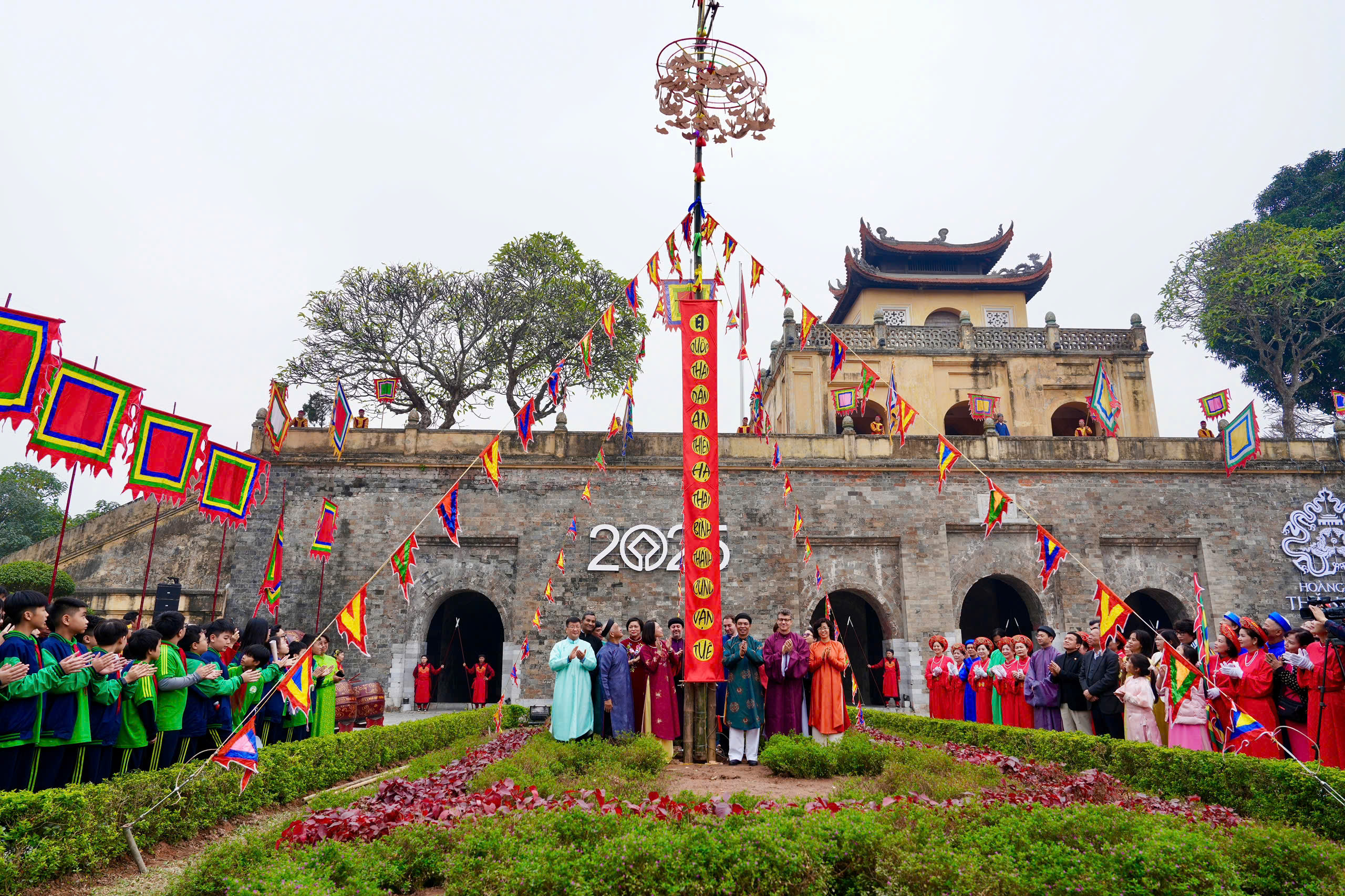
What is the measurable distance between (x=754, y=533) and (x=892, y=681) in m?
4.21

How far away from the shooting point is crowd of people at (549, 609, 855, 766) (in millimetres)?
9219

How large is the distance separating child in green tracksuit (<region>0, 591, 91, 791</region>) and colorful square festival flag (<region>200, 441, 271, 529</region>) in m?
4.78

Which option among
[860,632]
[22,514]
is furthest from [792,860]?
[22,514]

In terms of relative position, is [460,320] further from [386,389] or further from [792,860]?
[792,860]

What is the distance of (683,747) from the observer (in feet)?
30.5

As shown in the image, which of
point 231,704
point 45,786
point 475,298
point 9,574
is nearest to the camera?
point 45,786

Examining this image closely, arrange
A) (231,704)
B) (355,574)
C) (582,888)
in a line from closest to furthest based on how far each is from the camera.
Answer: (582,888), (231,704), (355,574)

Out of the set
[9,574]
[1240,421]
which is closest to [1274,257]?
[1240,421]

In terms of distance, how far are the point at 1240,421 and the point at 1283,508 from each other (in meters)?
2.25

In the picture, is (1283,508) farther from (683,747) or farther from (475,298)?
(475,298)

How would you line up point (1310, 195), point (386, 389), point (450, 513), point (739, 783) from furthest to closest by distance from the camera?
point (1310, 195)
point (386, 389)
point (450, 513)
point (739, 783)

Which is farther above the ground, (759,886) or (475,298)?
(475,298)

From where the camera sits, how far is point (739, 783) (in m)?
7.66

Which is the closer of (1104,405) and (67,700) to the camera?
(67,700)
